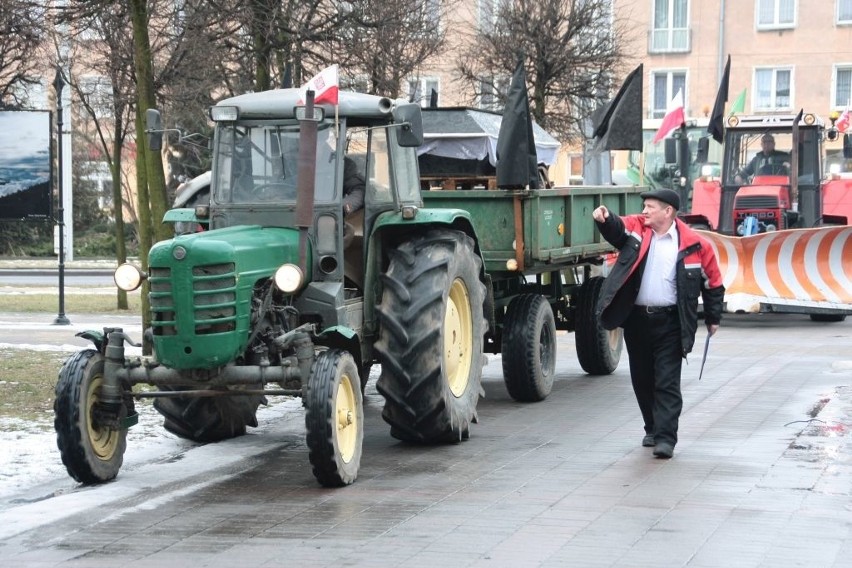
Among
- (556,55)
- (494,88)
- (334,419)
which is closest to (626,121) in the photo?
(334,419)

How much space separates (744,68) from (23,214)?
33828 millimetres

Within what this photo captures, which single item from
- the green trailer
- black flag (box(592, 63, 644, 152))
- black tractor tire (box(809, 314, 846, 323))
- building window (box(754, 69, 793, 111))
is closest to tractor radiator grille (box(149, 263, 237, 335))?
the green trailer

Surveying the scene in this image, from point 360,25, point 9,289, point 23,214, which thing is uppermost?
point 360,25

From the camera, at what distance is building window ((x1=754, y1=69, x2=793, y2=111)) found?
46.0 m

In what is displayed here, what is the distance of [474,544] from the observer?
7.06 metres

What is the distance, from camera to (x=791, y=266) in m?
19.2

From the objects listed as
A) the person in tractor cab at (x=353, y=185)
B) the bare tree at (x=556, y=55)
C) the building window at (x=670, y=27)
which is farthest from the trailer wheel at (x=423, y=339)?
the building window at (x=670, y=27)

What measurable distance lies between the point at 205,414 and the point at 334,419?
7.04ft

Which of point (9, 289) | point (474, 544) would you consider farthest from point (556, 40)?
point (474, 544)

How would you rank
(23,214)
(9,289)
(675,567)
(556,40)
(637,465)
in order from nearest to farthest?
(675,567) → (637,465) → (23,214) → (556,40) → (9,289)

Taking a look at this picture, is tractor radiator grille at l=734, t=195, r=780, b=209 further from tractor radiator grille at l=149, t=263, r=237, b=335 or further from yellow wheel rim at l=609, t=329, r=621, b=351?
tractor radiator grille at l=149, t=263, r=237, b=335

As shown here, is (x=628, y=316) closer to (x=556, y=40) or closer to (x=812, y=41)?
(x=556, y=40)

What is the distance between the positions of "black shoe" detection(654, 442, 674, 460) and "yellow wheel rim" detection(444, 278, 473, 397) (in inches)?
63.9

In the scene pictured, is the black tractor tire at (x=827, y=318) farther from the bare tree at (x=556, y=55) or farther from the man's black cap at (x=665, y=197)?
the man's black cap at (x=665, y=197)
